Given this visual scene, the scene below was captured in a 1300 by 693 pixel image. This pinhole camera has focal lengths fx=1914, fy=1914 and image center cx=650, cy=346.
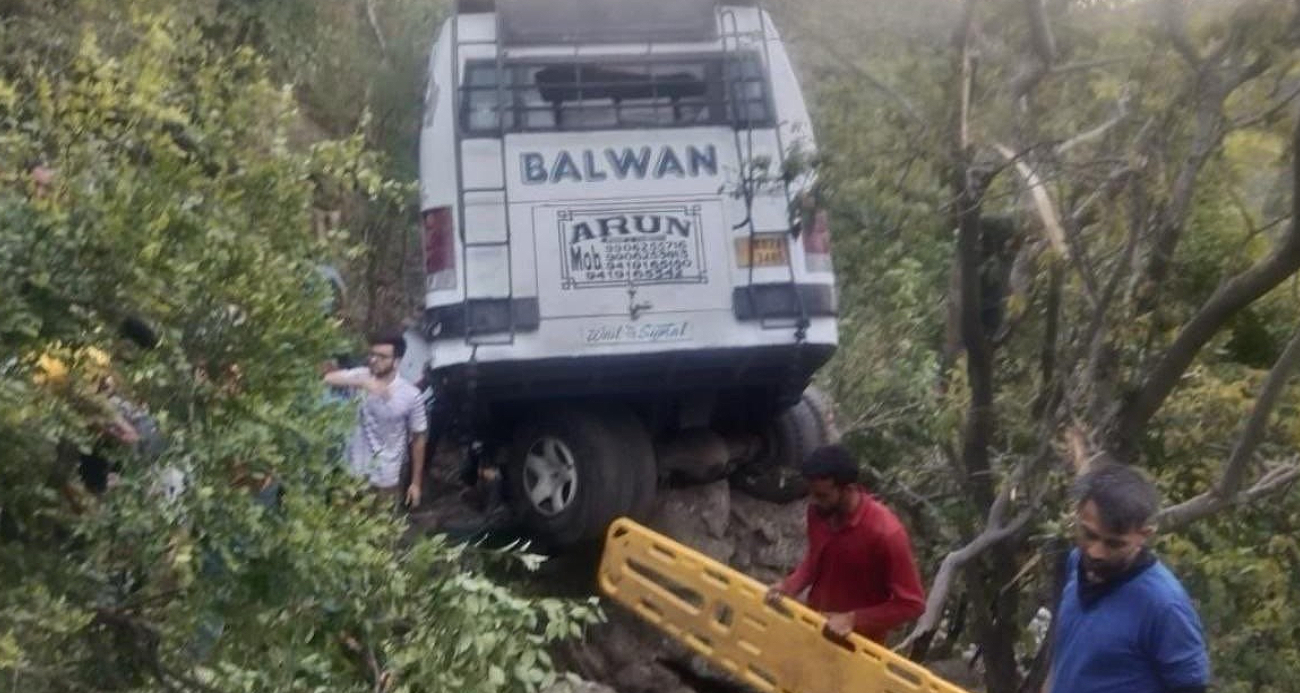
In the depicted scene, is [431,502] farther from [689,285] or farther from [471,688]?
[471,688]

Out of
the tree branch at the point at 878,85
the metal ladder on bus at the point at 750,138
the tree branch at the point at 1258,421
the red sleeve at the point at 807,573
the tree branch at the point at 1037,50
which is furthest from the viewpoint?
the metal ladder on bus at the point at 750,138

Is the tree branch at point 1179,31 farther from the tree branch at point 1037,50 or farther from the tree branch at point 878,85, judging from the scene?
the tree branch at point 878,85

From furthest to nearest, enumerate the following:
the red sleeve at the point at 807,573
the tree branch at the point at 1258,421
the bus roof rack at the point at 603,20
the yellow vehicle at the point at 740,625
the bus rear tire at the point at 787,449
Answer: the bus rear tire at the point at 787,449 → the bus roof rack at the point at 603,20 → the red sleeve at the point at 807,573 → the yellow vehicle at the point at 740,625 → the tree branch at the point at 1258,421

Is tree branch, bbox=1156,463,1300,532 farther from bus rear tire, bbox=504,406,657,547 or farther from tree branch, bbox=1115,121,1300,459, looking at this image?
bus rear tire, bbox=504,406,657,547

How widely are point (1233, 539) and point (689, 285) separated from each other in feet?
8.86

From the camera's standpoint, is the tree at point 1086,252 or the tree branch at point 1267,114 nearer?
the tree branch at point 1267,114

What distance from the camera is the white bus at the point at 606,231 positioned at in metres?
8.82

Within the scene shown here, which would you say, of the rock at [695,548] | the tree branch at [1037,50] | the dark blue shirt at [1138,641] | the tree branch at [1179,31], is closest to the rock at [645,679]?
the rock at [695,548]

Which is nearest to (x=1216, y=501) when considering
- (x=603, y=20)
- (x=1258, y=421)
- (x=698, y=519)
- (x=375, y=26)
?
(x=1258, y=421)

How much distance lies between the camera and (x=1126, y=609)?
437 cm

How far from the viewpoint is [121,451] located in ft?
14.3

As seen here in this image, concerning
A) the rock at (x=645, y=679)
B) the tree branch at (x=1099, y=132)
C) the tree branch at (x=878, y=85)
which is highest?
the tree branch at (x=878, y=85)

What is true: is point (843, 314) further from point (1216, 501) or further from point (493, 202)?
point (1216, 501)

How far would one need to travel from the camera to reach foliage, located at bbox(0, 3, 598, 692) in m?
4.22
